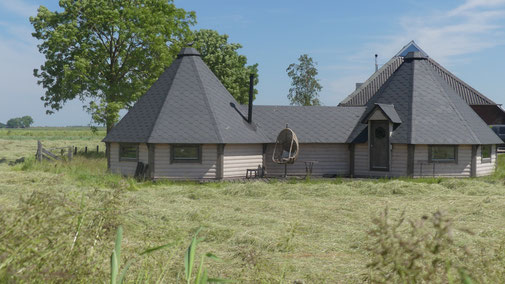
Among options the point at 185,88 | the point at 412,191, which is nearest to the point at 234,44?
the point at 185,88

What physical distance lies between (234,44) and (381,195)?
32170 mm

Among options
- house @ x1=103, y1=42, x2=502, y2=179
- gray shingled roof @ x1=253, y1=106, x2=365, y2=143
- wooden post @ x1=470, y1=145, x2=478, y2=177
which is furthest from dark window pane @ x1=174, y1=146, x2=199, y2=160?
wooden post @ x1=470, y1=145, x2=478, y2=177

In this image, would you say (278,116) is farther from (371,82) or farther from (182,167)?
(371,82)

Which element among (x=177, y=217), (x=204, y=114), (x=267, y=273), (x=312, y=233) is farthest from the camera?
(x=204, y=114)

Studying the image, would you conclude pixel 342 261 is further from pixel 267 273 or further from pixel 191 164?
pixel 191 164

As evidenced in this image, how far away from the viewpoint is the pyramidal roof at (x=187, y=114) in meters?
20.9

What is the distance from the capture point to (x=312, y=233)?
31.7 ft

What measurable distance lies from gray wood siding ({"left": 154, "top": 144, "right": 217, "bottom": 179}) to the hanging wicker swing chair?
3.08m

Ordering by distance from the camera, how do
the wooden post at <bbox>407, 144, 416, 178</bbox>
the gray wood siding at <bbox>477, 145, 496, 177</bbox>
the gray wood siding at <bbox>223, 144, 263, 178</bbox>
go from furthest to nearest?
the gray wood siding at <bbox>477, 145, 496, 177</bbox> → the wooden post at <bbox>407, 144, 416, 178</bbox> → the gray wood siding at <bbox>223, 144, 263, 178</bbox>

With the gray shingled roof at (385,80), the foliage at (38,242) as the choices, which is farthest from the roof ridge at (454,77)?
the foliage at (38,242)

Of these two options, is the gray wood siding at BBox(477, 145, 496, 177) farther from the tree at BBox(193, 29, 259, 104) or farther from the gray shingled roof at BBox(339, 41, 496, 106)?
the tree at BBox(193, 29, 259, 104)

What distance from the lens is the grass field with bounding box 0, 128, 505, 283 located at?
10.2ft

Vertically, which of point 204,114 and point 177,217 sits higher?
point 204,114

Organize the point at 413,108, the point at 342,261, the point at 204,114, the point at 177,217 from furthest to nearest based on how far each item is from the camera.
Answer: the point at 413,108 → the point at 204,114 → the point at 177,217 → the point at 342,261
